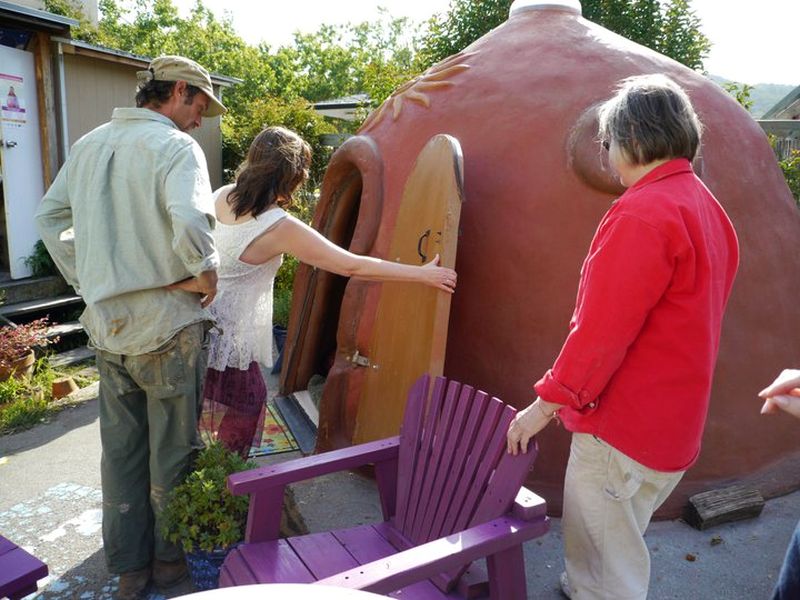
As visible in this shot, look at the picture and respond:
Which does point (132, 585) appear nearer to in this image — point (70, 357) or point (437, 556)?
point (437, 556)

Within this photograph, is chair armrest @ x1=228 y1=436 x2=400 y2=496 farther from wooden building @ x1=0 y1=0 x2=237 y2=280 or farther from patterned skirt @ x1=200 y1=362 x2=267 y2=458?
wooden building @ x1=0 y1=0 x2=237 y2=280

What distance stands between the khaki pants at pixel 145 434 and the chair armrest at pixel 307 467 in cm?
52

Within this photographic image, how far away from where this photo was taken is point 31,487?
3977mm

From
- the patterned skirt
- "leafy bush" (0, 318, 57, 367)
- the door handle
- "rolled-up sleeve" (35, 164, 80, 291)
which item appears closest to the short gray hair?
the door handle

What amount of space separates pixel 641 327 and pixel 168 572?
7.83 ft

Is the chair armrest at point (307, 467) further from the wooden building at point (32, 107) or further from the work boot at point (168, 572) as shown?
the wooden building at point (32, 107)

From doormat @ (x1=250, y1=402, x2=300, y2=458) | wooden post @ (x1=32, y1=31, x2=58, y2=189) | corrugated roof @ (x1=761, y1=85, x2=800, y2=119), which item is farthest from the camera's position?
corrugated roof @ (x1=761, y1=85, x2=800, y2=119)

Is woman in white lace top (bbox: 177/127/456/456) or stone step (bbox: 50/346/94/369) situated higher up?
woman in white lace top (bbox: 177/127/456/456)

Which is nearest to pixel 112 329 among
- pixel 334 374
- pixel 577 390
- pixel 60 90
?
pixel 334 374

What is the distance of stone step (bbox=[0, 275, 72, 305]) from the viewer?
283 inches

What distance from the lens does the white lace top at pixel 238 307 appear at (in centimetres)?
297

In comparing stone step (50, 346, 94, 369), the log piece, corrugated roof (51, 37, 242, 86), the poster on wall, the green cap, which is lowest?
stone step (50, 346, 94, 369)

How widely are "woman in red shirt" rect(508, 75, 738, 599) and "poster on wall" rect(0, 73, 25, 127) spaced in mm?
7353

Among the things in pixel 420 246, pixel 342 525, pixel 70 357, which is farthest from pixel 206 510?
pixel 70 357
